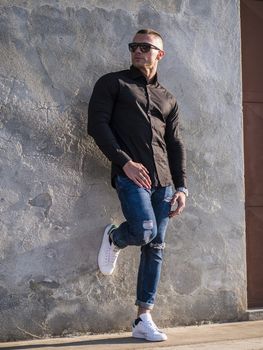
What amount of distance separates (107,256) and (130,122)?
917 mm

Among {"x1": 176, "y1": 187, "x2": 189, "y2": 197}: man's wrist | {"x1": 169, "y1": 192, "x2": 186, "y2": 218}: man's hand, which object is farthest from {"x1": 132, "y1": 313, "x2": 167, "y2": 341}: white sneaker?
{"x1": 176, "y1": 187, "x2": 189, "y2": 197}: man's wrist

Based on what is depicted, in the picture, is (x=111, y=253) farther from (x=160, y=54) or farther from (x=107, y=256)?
(x=160, y=54)

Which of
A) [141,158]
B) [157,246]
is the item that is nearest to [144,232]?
[157,246]

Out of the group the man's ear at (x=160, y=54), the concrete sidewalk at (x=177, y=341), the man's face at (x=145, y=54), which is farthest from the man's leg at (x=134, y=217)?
the man's ear at (x=160, y=54)

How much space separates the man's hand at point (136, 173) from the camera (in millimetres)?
4113

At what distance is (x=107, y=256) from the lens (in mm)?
4480

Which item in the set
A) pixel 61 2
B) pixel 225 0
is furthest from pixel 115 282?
pixel 225 0

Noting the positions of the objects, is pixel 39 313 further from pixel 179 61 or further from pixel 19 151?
pixel 179 61

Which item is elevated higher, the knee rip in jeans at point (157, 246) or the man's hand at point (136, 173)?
the man's hand at point (136, 173)

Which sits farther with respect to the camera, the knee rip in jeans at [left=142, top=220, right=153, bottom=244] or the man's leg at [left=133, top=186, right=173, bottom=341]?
the man's leg at [left=133, top=186, right=173, bottom=341]

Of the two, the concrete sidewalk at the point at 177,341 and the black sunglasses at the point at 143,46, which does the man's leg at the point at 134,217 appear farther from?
the black sunglasses at the point at 143,46

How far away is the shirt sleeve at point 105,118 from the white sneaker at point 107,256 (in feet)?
2.03

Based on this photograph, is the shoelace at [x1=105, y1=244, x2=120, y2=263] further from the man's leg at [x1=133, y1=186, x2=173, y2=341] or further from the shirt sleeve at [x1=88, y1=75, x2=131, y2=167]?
the shirt sleeve at [x1=88, y1=75, x2=131, y2=167]

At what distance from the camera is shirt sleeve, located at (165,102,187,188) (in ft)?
14.8
